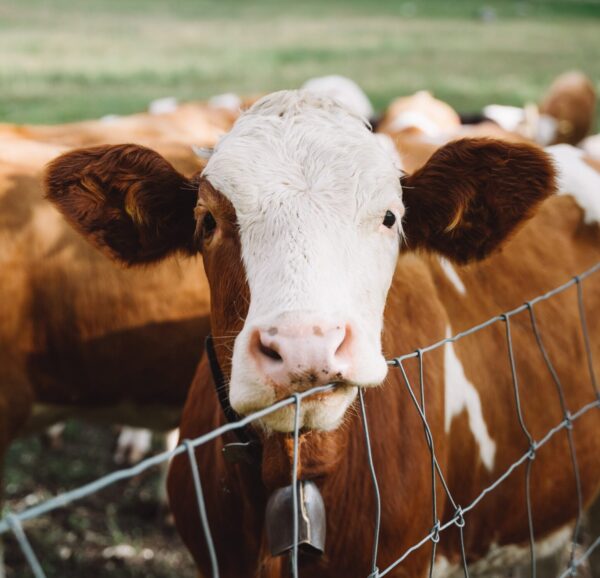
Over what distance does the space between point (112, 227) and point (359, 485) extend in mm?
1052

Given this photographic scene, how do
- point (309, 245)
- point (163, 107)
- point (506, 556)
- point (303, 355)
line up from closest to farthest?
point (303, 355), point (309, 245), point (506, 556), point (163, 107)

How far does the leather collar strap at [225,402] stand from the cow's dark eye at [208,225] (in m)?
0.31

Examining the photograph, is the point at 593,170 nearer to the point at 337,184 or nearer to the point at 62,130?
the point at 337,184

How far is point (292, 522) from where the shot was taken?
6.74 feet

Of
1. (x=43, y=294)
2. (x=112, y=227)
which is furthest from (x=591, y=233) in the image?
(x=43, y=294)

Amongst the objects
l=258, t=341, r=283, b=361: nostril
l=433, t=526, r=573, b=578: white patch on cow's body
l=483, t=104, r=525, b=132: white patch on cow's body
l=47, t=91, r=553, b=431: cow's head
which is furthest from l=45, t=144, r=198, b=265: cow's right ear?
l=483, t=104, r=525, b=132: white patch on cow's body

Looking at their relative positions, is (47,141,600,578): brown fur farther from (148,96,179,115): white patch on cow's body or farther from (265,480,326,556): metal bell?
(148,96,179,115): white patch on cow's body

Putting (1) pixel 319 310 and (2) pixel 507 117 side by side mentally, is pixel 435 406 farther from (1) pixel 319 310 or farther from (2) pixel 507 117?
(2) pixel 507 117

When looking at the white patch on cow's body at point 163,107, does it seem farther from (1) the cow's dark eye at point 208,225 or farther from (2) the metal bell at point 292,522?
(2) the metal bell at point 292,522

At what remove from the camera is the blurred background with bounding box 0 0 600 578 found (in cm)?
419

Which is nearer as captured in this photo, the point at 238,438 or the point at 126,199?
the point at 238,438

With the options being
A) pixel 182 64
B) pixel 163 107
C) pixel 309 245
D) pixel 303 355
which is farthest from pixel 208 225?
pixel 182 64

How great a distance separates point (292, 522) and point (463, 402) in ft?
3.12

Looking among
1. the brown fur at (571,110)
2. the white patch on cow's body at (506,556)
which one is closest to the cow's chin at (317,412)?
the white patch on cow's body at (506,556)
